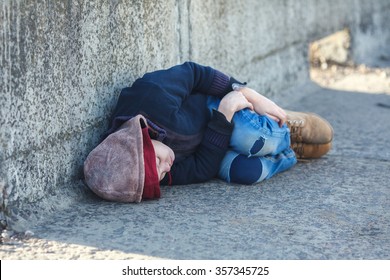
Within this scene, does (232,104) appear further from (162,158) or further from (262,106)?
(162,158)

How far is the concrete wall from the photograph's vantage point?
2.68m

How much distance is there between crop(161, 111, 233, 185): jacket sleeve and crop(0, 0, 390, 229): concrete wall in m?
0.40

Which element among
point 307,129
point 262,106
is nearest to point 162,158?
point 262,106

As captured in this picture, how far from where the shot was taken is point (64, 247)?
2.56 m

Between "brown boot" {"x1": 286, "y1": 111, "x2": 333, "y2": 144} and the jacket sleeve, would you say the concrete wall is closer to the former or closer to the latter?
the jacket sleeve

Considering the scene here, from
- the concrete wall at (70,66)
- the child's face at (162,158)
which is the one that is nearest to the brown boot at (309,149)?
the concrete wall at (70,66)

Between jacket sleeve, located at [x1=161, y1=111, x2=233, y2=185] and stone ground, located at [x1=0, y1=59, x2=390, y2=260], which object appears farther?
jacket sleeve, located at [x1=161, y1=111, x2=233, y2=185]

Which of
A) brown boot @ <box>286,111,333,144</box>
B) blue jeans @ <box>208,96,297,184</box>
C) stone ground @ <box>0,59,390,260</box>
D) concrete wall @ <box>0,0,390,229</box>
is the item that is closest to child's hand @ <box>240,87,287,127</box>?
blue jeans @ <box>208,96,297,184</box>

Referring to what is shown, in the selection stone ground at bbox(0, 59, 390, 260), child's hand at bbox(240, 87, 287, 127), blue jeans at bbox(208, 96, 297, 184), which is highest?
child's hand at bbox(240, 87, 287, 127)

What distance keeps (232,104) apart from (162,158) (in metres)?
0.49

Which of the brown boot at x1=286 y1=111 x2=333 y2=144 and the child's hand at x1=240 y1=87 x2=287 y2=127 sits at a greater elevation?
the child's hand at x1=240 y1=87 x2=287 y2=127

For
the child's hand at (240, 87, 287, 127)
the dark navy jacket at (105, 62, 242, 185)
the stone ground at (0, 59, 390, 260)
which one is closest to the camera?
the stone ground at (0, 59, 390, 260)

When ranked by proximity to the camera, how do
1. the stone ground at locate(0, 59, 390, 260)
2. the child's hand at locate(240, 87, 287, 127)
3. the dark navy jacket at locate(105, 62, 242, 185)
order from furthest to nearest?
the child's hand at locate(240, 87, 287, 127) → the dark navy jacket at locate(105, 62, 242, 185) → the stone ground at locate(0, 59, 390, 260)

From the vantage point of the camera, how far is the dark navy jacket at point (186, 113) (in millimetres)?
3139
